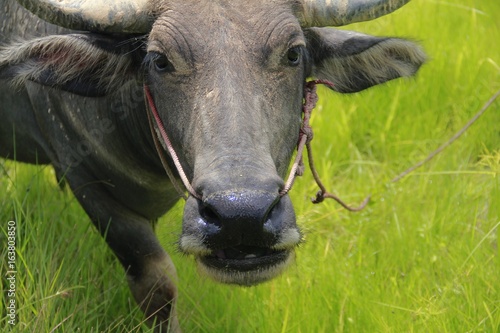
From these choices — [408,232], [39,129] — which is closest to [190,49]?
[39,129]

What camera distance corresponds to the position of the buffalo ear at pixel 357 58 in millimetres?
4570

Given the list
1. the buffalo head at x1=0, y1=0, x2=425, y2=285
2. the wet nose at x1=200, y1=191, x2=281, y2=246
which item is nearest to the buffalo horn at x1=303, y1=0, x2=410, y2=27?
the buffalo head at x1=0, y1=0, x2=425, y2=285

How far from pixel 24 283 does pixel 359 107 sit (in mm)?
3054

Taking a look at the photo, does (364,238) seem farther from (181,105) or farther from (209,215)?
(209,215)

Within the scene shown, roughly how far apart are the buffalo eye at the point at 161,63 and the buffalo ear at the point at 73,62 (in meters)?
0.22

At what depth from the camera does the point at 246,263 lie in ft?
12.0

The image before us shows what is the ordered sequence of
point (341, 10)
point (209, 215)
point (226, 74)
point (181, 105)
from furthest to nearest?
point (341, 10) → point (181, 105) → point (226, 74) → point (209, 215)

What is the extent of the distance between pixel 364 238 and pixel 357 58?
4.44ft

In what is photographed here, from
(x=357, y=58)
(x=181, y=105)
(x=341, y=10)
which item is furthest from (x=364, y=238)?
(x=181, y=105)

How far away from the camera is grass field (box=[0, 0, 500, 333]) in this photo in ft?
14.9

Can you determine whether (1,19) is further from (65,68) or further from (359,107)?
(359,107)

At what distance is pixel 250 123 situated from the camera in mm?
3758

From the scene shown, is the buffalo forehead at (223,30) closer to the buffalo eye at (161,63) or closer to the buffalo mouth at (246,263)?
the buffalo eye at (161,63)

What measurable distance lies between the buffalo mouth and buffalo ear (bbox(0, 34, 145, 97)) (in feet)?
3.56
